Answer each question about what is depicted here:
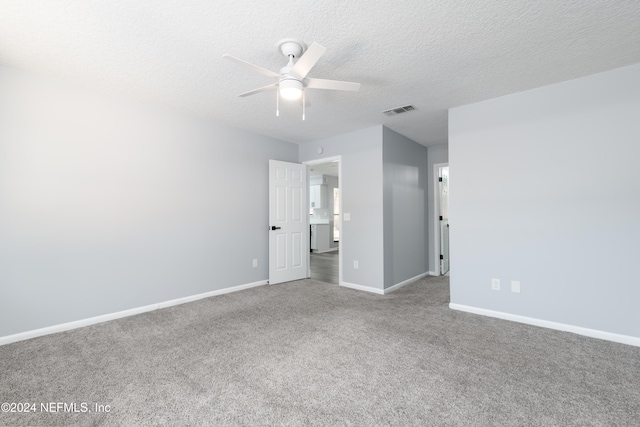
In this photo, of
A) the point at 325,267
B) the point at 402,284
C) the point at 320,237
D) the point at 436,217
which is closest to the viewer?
the point at 402,284

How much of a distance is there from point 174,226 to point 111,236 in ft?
2.29

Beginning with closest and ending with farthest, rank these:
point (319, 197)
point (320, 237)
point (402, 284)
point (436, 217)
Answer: point (402, 284) → point (436, 217) → point (320, 237) → point (319, 197)

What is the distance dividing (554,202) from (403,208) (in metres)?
2.13

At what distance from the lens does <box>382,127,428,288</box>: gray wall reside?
441 centimetres

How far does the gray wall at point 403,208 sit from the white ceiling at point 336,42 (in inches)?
55.0

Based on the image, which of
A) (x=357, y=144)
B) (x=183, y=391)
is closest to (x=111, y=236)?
(x=183, y=391)

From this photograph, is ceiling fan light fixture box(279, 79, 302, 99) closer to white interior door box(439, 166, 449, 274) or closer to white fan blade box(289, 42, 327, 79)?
white fan blade box(289, 42, 327, 79)

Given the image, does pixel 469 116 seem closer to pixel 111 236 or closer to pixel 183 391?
pixel 183 391

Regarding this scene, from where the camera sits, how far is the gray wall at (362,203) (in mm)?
4328

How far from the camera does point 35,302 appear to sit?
2.75m

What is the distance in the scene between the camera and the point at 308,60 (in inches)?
79.5

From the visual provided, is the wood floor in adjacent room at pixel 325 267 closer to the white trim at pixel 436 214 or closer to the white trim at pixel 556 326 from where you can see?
the white trim at pixel 436 214

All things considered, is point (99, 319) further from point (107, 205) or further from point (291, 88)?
point (291, 88)

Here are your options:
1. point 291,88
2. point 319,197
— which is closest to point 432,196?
point 291,88
